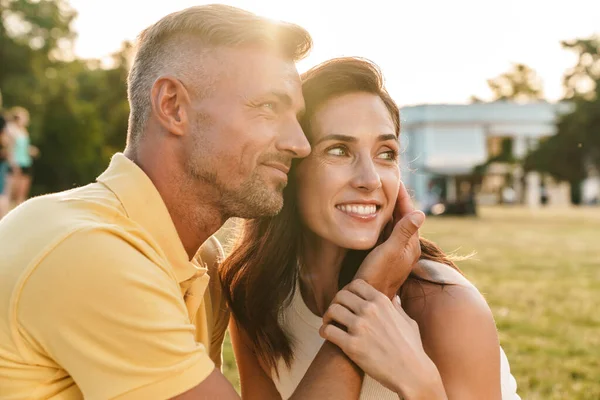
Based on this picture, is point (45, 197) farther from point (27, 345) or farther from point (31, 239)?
point (27, 345)

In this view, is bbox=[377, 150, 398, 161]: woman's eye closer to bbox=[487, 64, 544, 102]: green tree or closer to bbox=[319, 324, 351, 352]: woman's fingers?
bbox=[319, 324, 351, 352]: woman's fingers

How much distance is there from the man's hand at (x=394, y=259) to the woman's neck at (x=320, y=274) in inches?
28.5

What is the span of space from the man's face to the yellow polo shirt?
1.93ft

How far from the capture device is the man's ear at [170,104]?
116 inches

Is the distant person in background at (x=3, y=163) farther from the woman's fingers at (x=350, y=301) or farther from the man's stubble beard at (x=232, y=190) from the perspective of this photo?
the woman's fingers at (x=350, y=301)

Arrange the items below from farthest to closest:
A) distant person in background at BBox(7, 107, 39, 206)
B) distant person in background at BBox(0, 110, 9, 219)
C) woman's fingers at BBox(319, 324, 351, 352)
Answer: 1. distant person in background at BBox(7, 107, 39, 206)
2. distant person in background at BBox(0, 110, 9, 219)
3. woman's fingers at BBox(319, 324, 351, 352)

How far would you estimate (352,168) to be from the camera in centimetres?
356

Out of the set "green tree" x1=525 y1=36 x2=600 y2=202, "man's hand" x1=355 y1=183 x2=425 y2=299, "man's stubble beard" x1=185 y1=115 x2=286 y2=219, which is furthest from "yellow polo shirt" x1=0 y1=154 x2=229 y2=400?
"green tree" x1=525 y1=36 x2=600 y2=202

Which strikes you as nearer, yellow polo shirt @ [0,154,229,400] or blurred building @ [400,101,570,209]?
yellow polo shirt @ [0,154,229,400]

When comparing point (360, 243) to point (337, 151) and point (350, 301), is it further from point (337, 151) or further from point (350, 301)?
point (350, 301)

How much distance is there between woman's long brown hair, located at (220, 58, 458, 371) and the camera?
363cm

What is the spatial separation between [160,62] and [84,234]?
39.3 inches

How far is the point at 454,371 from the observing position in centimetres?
299

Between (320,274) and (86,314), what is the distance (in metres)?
1.93
